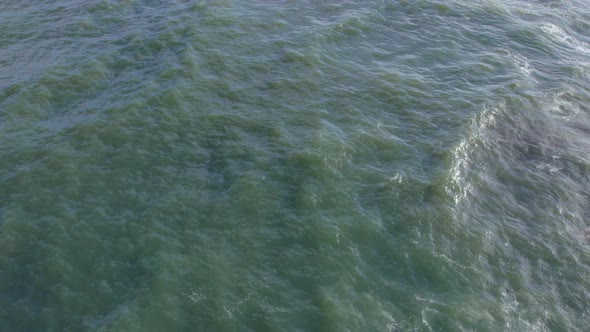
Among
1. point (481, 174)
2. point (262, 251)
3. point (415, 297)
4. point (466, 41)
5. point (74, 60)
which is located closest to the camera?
point (415, 297)

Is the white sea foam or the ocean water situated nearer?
the ocean water

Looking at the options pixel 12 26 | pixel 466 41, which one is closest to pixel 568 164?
pixel 466 41

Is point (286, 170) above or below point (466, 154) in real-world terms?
below

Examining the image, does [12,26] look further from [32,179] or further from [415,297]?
[415,297]

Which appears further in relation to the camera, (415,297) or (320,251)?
(320,251)

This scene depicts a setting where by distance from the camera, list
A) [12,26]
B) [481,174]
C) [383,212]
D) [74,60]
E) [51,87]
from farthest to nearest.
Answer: [12,26], [74,60], [51,87], [481,174], [383,212]

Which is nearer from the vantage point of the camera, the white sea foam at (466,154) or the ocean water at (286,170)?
the ocean water at (286,170)

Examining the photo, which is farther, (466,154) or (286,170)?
(466,154)

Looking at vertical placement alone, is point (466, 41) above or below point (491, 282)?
above
